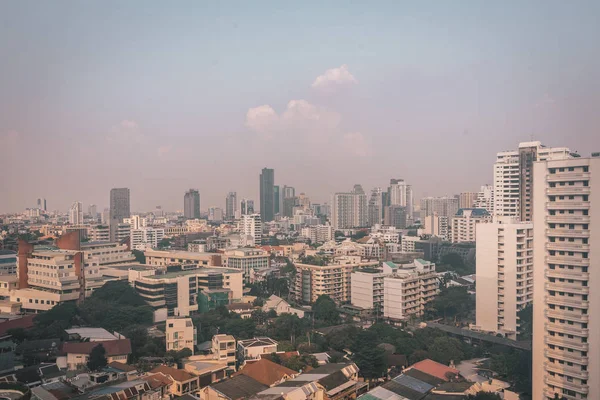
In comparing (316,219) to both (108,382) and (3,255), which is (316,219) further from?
(108,382)

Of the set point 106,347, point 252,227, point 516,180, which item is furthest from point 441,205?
point 106,347

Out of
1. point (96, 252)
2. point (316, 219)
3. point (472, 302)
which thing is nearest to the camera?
point (472, 302)

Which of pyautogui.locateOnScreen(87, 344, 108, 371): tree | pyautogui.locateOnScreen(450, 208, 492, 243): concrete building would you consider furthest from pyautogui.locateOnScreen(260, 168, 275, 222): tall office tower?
pyautogui.locateOnScreen(87, 344, 108, 371): tree

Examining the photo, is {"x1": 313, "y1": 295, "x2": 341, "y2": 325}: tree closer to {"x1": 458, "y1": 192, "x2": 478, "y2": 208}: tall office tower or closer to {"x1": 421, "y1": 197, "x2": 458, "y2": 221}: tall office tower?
{"x1": 458, "y1": 192, "x2": 478, "y2": 208}: tall office tower

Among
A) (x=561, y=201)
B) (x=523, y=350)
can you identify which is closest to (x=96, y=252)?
(x=523, y=350)

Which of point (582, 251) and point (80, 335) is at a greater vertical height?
point (582, 251)

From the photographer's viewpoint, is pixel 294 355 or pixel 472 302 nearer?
pixel 294 355
